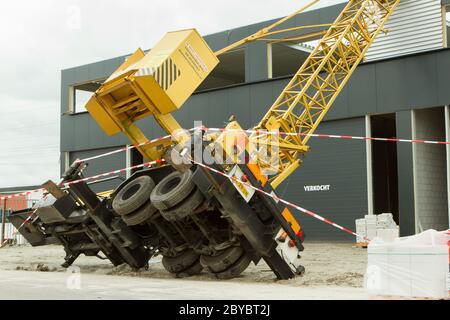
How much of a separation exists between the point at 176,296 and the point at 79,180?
5586mm

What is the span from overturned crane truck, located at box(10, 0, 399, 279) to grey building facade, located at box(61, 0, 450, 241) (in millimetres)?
10550

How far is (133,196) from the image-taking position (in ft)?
46.3

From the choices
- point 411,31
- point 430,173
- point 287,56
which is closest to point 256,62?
point 287,56

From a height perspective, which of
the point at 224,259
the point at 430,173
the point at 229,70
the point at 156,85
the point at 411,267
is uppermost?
the point at 229,70

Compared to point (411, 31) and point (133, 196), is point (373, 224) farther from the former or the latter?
point (133, 196)

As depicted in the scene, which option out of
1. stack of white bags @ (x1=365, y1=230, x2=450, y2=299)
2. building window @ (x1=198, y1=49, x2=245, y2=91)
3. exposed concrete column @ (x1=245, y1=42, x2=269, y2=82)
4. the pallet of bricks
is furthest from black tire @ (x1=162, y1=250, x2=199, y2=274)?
building window @ (x1=198, y1=49, x2=245, y2=91)

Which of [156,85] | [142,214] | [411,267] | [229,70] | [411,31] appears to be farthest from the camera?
[229,70]

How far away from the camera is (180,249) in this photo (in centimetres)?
1451

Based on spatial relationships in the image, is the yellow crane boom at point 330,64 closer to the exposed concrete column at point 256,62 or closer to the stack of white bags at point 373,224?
the exposed concrete column at point 256,62

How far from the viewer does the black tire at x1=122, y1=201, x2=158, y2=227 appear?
1399 centimetres

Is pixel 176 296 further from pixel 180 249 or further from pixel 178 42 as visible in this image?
pixel 178 42

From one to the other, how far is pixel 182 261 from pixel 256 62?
17143 mm

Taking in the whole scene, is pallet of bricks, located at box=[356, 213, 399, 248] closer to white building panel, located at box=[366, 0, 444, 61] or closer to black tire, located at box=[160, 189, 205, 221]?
white building panel, located at box=[366, 0, 444, 61]
